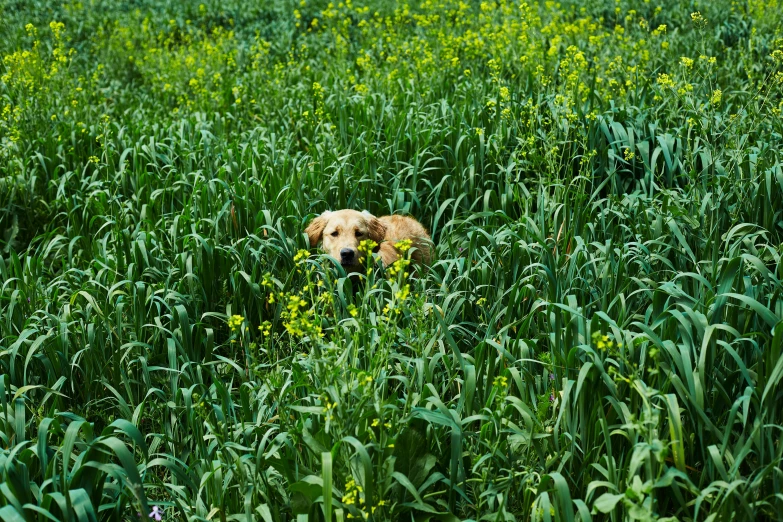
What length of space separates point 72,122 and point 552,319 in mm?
4671

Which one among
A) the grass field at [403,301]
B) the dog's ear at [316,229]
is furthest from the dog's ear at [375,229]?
the grass field at [403,301]

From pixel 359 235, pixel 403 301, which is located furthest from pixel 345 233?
pixel 403 301

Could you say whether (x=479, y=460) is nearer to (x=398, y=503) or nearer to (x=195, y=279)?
(x=398, y=503)

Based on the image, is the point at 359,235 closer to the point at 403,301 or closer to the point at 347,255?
the point at 347,255

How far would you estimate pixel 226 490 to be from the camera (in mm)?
2924

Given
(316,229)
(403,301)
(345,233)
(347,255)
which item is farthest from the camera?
(316,229)

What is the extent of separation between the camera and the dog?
4730 millimetres

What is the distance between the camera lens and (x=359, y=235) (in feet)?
15.8

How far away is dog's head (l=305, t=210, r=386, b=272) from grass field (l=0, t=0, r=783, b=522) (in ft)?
0.30

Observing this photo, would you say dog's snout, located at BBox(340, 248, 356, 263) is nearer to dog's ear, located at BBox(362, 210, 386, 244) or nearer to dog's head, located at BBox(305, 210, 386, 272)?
dog's head, located at BBox(305, 210, 386, 272)

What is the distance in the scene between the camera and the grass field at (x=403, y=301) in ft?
9.18

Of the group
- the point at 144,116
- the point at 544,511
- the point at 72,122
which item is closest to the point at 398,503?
the point at 544,511

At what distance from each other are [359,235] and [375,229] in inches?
7.0

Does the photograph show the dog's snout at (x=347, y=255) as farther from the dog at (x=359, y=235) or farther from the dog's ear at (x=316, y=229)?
the dog's ear at (x=316, y=229)
